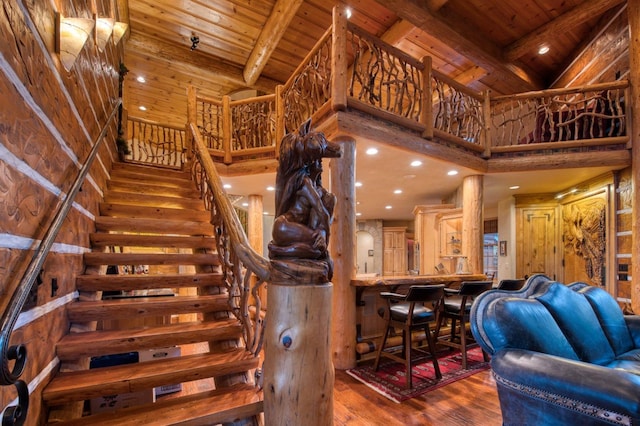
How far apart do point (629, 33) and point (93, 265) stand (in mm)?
6950

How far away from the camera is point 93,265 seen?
85.1 inches

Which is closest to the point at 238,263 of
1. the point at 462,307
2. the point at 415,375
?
the point at 415,375

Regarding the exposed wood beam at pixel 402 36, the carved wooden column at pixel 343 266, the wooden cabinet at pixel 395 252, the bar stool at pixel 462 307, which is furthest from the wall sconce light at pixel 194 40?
the wooden cabinet at pixel 395 252

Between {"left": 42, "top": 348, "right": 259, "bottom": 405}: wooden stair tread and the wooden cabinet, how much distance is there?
8.56 m

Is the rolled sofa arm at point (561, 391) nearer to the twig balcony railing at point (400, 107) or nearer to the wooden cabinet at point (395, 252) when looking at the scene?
the twig balcony railing at point (400, 107)

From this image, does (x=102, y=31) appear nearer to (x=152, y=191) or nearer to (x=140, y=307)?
(x=152, y=191)

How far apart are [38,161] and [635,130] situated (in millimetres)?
6303

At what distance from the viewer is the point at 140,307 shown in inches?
75.0

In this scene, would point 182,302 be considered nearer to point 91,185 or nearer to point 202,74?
point 91,185

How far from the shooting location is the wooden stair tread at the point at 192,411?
53.1 inches

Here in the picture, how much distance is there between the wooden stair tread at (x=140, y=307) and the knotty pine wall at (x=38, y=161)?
0.10 m

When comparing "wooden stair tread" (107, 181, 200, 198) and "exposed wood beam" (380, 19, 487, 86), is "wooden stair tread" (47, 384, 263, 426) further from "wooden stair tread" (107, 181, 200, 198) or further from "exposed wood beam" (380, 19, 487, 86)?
"exposed wood beam" (380, 19, 487, 86)

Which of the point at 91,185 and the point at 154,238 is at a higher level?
the point at 91,185

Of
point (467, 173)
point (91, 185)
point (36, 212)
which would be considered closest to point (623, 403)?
point (36, 212)
